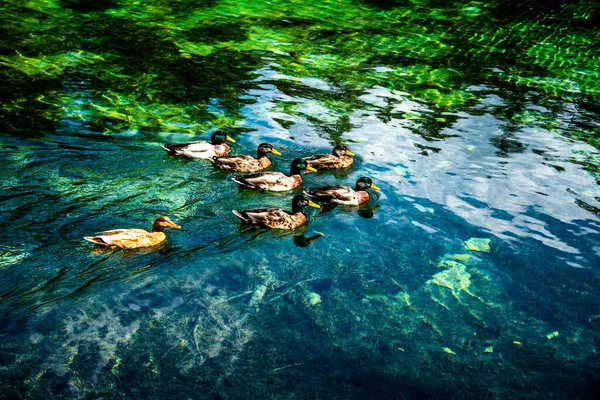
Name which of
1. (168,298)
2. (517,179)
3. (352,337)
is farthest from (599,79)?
(168,298)

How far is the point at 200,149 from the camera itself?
36.0 feet

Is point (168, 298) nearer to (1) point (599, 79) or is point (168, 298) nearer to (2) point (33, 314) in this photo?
(2) point (33, 314)

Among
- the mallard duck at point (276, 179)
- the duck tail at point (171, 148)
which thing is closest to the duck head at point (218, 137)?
the duck tail at point (171, 148)

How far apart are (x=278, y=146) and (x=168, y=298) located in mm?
5227

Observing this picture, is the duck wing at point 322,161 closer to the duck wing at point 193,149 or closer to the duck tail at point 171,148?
the duck wing at point 193,149

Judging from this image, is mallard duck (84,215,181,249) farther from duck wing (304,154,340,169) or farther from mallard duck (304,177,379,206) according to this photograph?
duck wing (304,154,340,169)

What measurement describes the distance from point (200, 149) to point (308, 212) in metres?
2.35

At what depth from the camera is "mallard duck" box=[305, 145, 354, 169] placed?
11.2m

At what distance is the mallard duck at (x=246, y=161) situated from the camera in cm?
1083

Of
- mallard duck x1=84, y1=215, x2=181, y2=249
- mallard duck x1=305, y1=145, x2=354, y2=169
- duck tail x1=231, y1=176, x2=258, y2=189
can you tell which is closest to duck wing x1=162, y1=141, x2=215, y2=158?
duck tail x1=231, y1=176, x2=258, y2=189

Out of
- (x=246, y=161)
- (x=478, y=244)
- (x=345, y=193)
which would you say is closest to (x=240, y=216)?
(x=345, y=193)

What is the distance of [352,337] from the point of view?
692 cm

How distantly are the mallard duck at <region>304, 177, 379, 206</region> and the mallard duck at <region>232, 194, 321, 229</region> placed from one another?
79 cm

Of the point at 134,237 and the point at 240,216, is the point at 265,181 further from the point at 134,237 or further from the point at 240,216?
the point at 134,237
